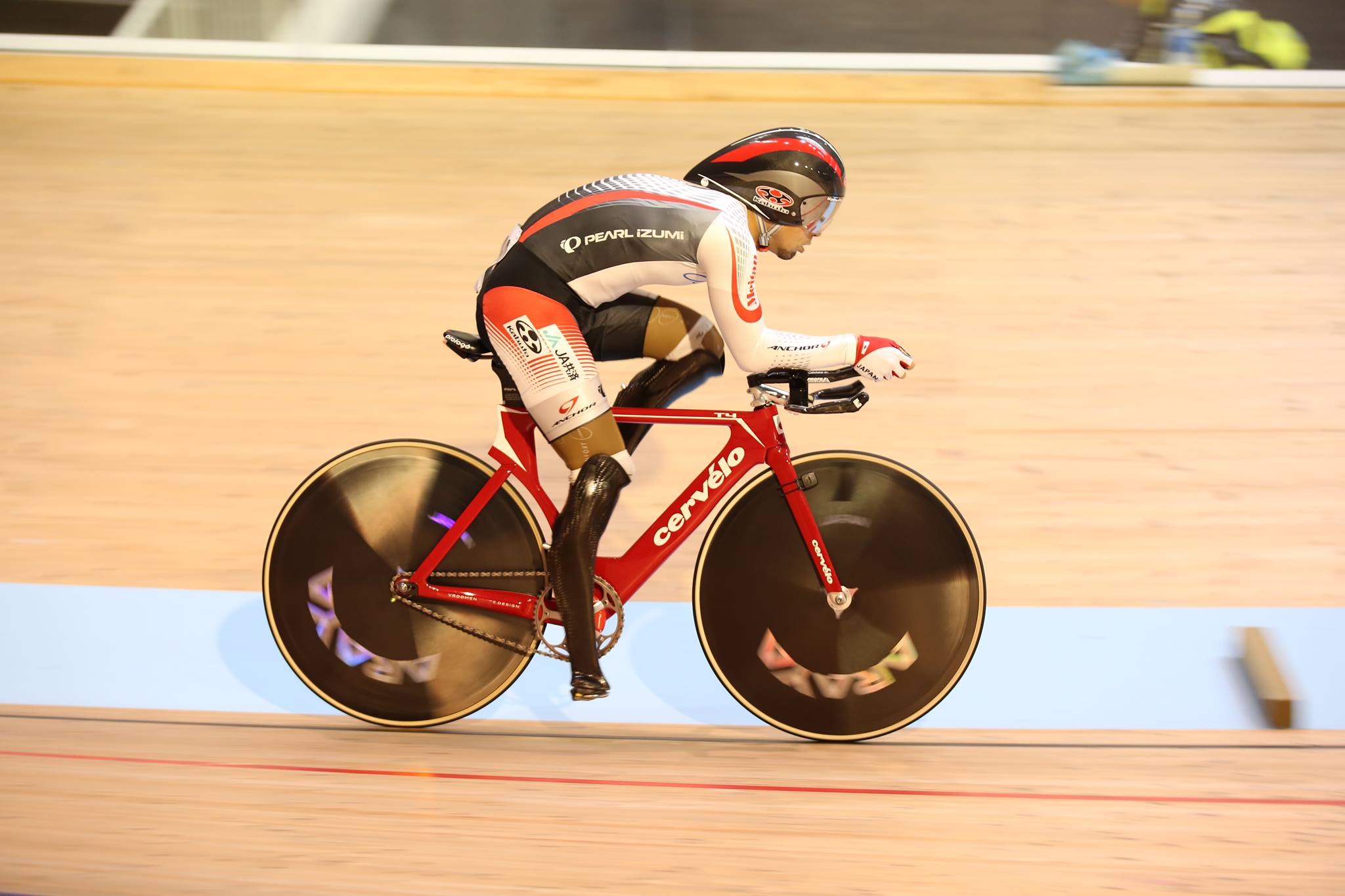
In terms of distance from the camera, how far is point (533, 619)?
2.93 m

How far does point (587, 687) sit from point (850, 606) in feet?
2.00

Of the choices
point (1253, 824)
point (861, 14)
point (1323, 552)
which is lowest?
point (1323, 552)

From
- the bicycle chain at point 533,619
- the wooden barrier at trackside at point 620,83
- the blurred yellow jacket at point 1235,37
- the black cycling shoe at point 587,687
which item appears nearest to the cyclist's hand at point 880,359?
the bicycle chain at point 533,619

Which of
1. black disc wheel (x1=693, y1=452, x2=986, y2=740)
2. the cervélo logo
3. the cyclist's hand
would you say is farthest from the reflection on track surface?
the cyclist's hand

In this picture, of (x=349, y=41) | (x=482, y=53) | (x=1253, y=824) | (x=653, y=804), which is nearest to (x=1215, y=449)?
(x=1253, y=824)

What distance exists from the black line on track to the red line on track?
170mm

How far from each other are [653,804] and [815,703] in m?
0.46

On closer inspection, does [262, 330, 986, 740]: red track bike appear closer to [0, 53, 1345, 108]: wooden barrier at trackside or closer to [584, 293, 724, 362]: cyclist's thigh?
[584, 293, 724, 362]: cyclist's thigh

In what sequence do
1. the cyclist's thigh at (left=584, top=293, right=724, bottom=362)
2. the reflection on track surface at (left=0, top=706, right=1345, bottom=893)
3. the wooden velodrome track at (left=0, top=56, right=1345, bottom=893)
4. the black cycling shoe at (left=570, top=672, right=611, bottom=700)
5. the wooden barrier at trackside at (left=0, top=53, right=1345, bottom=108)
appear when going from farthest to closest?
1. the wooden barrier at trackside at (left=0, top=53, right=1345, bottom=108)
2. the cyclist's thigh at (left=584, top=293, right=724, bottom=362)
3. the black cycling shoe at (left=570, top=672, right=611, bottom=700)
4. the wooden velodrome track at (left=0, top=56, right=1345, bottom=893)
5. the reflection on track surface at (left=0, top=706, right=1345, bottom=893)

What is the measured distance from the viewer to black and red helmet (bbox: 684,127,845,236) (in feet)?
8.89

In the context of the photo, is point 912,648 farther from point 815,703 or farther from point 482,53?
point 482,53

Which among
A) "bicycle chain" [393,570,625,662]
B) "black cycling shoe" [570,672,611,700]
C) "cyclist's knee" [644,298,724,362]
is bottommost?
"black cycling shoe" [570,672,611,700]

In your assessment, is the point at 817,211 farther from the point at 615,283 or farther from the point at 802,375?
the point at 615,283

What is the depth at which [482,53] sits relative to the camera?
7.10 metres
